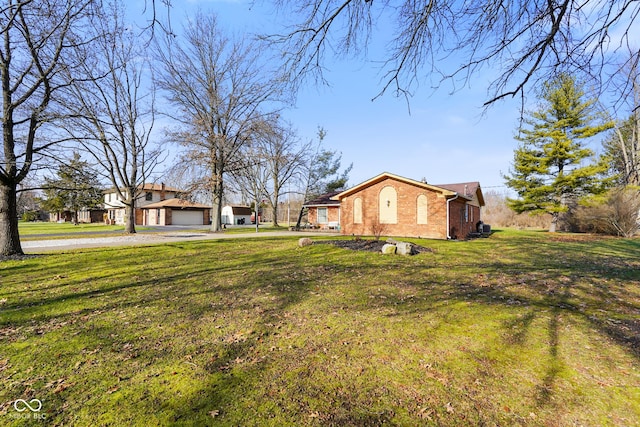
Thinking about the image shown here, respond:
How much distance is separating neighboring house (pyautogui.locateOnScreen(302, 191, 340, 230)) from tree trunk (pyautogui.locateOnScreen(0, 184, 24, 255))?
67.2 ft

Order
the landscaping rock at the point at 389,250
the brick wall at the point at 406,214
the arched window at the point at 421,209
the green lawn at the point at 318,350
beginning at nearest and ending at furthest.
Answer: the green lawn at the point at 318,350
the landscaping rock at the point at 389,250
the brick wall at the point at 406,214
the arched window at the point at 421,209

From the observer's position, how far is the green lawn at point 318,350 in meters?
2.45

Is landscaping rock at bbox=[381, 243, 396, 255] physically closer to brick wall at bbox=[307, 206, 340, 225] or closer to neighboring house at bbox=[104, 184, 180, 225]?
brick wall at bbox=[307, 206, 340, 225]

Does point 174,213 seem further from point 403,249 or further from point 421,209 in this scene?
point 403,249

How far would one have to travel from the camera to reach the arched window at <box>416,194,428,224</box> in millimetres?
17609

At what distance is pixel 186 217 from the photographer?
39.8 metres

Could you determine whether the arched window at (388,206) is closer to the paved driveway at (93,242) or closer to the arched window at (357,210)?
the arched window at (357,210)

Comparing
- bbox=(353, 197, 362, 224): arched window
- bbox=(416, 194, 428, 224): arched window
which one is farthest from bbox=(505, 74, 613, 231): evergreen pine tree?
bbox=(353, 197, 362, 224): arched window

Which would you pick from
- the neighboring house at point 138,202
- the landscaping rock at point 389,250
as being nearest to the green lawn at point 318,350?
the landscaping rock at point 389,250

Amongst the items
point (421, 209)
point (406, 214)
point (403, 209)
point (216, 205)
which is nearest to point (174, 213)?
point (216, 205)

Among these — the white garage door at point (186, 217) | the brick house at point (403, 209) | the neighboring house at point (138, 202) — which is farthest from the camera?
the neighboring house at point (138, 202)

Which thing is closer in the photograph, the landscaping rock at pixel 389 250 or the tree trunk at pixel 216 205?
the landscaping rock at pixel 389 250

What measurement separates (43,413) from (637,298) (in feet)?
31.5

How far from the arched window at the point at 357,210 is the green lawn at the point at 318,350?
42.6ft
